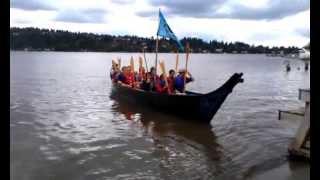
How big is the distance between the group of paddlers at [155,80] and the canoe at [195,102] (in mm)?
419

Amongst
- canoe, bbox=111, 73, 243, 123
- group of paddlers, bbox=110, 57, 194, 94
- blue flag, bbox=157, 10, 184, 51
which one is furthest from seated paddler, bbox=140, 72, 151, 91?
blue flag, bbox=157, 10, 184, 51

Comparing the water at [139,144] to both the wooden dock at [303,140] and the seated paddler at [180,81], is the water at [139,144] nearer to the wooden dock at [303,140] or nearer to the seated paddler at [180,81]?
the wooden dock at [303,140]

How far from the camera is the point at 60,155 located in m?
10.6

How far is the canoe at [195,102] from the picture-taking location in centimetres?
1340

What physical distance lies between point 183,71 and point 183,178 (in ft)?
23.8

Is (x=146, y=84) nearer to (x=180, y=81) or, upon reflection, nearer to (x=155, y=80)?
(x=155, y=80)

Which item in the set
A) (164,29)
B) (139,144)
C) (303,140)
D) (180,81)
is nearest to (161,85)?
(180,81)

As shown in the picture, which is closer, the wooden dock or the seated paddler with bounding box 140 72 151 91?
the wooden dock

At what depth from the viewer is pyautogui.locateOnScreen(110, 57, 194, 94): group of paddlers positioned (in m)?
15.5

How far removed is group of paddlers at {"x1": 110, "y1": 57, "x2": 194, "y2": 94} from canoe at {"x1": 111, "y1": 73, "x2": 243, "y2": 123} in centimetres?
42

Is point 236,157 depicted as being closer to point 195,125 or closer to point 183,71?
point 195,125

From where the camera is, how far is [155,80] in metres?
16.5

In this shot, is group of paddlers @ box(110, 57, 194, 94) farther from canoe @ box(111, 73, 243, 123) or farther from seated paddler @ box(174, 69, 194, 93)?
canoe @ box(111, 73, 243, 123)

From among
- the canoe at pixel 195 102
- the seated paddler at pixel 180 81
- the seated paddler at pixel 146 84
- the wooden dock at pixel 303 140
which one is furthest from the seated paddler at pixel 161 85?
the wooden dock at pixel 303 140
